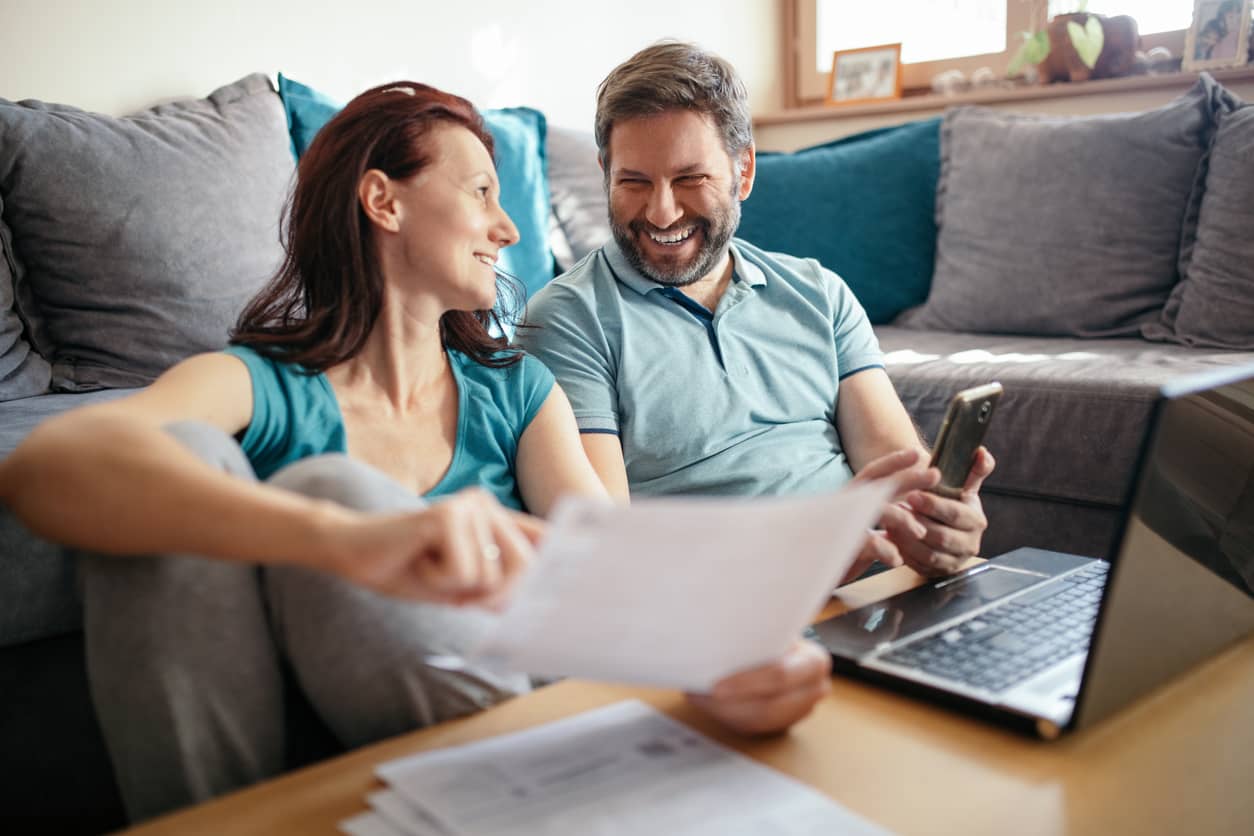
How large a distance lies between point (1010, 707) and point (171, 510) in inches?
22.7

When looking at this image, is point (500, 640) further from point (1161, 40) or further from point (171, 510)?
point (1161, 40)

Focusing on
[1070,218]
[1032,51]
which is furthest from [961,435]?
[1032,51]

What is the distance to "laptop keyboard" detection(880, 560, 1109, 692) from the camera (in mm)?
828

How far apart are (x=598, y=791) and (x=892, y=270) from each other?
224 centimetres

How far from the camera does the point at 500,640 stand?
0.57 meters

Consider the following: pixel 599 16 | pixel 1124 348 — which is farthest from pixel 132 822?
pixel 599 16

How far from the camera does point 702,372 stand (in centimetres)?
152

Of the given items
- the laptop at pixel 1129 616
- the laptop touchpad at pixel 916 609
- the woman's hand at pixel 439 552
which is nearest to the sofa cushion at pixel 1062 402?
the laptop touchpad at pixel 916 609

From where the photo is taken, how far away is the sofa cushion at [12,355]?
170 cm

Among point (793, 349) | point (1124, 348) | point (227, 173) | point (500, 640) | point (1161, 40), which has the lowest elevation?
point (1124, 348)

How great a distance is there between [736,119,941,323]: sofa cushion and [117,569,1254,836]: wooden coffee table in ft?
6.42

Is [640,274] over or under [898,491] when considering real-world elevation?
over

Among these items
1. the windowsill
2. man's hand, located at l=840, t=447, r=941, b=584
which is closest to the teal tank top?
man's hand, located at l=840, t=447, r=941, b=584

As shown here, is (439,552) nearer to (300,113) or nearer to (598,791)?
(598,791)
